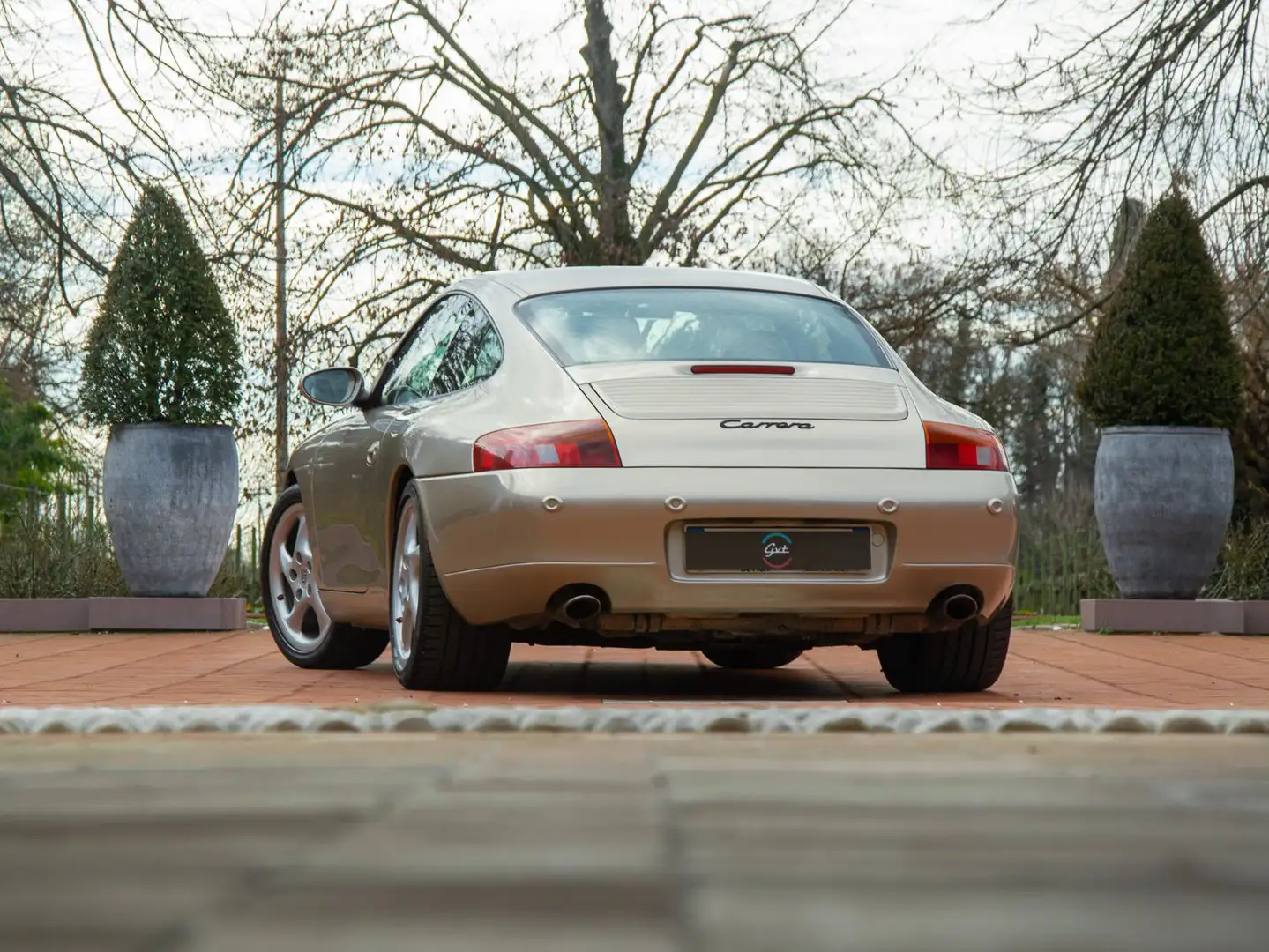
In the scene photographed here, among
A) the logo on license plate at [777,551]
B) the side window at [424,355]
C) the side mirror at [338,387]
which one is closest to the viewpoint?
the logo on license plate at [777,551]

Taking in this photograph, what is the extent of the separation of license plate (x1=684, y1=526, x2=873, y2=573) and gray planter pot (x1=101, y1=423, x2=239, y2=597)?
6.61 meters

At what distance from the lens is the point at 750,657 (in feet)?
26.7

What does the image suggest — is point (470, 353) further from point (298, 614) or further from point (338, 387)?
point (298, 614)

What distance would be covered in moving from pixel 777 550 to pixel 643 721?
1.63 metres

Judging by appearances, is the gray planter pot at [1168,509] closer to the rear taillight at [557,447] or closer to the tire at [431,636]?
the tire at [431,636]

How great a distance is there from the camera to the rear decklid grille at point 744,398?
19.1 ft

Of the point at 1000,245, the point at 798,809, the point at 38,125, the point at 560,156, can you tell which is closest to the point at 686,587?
the point at 798,809

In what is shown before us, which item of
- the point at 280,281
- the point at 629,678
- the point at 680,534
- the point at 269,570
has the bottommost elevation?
the point at 629,678

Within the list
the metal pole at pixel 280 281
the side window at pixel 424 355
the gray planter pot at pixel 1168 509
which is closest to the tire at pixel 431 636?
the side window at pixel 424 355

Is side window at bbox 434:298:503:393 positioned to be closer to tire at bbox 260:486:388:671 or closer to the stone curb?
tire at bbox 260:486:388:671

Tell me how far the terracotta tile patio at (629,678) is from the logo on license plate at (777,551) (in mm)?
444

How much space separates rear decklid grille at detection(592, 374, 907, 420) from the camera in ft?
19.1

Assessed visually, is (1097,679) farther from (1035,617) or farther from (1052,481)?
(1052,481)

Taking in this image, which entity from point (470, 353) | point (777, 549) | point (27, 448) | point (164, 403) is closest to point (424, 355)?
point (470, 353)
